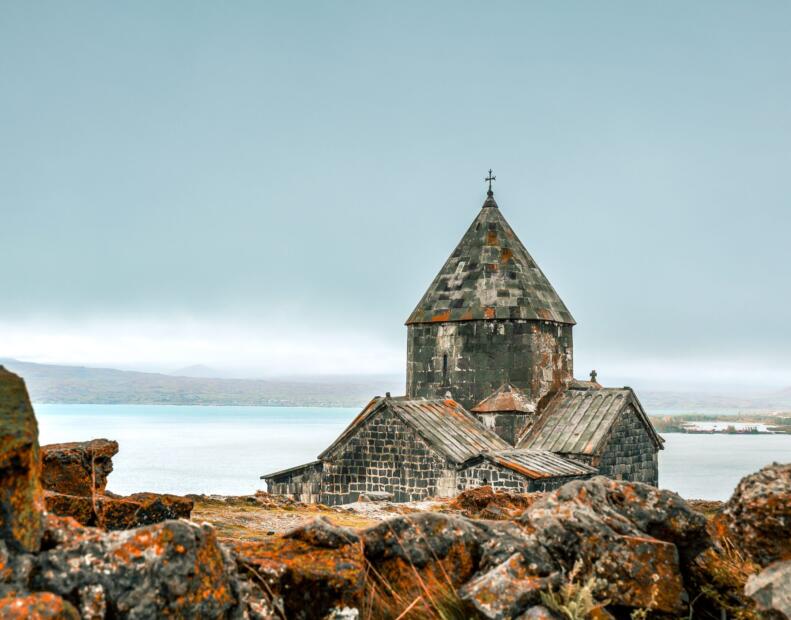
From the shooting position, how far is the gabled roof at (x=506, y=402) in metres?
21.1

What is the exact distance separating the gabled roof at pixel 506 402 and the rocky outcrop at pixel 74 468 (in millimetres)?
14643

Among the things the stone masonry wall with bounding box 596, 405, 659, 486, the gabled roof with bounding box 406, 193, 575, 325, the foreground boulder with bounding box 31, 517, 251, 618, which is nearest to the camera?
the foreground boulder with bounding box 31, 517, 251, 618

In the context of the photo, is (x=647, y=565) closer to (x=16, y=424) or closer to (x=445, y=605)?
(x=445, y=605)

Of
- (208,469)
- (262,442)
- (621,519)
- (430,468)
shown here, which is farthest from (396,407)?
(262,442)

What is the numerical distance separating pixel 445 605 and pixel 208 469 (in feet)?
219

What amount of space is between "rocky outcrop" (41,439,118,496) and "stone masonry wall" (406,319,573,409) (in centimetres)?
1484

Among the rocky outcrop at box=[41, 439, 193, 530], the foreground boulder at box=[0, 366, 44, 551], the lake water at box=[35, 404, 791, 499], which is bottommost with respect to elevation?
the lake water at box=[35, 404, 791, 499]

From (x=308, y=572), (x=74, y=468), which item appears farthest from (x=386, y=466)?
(x=308, y=572)

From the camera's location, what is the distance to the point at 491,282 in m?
22.0

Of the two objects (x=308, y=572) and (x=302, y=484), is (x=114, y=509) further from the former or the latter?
(x=302, y=484)

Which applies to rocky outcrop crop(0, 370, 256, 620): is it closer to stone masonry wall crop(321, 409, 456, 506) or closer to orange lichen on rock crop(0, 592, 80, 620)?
orange lichen on rock crop(0, 592, 80, 620)

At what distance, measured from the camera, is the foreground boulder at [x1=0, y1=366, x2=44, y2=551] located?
12.0 feet

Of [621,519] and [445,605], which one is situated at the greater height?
[621,519]

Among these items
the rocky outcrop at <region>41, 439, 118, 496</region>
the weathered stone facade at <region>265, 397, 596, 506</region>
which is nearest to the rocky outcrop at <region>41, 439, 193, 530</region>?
the rocky outcrop at <region>41, 439, 118, 496</region>
